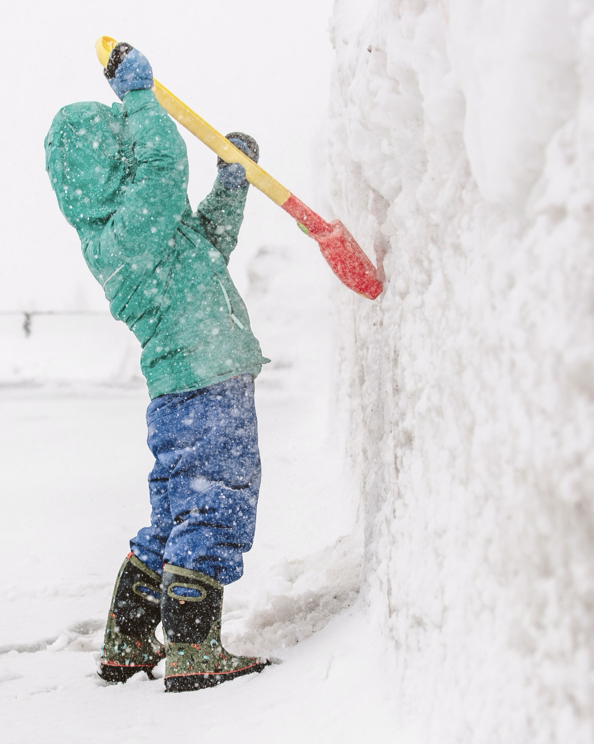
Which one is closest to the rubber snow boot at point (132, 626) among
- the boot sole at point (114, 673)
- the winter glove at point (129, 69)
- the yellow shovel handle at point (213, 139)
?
the boot sole at point (114, 673)

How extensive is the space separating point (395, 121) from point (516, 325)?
1.71 feet

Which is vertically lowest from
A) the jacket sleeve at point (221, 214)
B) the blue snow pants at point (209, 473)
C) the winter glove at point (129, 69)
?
the blue snow pants at point (209, 473)

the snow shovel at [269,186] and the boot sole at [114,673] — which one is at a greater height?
the snow shovel at [269,186]

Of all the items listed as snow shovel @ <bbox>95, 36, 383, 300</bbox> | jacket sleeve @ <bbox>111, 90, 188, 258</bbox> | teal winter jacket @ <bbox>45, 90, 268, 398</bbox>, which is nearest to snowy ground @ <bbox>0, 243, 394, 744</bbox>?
teal winter jacket @ <bbox>45, 90, 268, 398</bbox>

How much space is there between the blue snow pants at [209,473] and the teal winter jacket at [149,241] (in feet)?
0.15

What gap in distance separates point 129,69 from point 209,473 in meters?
0.83

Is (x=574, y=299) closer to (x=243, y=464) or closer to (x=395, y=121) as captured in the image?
(x=395, y=121)

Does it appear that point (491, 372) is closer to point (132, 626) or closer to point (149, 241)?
point (149, 241)

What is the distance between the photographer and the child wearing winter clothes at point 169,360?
1.12 m

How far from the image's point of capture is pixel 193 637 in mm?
1100

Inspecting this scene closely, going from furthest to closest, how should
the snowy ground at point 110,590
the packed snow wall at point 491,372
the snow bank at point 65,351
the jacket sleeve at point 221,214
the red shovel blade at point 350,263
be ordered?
the snow bank at point 65,351 < the jacket sleeve at point 221,214 < the red shovel blade at point 350,263 < the snowy ground at point 110,590 < the packed snow wall at point 491,372

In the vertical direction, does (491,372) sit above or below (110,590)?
above

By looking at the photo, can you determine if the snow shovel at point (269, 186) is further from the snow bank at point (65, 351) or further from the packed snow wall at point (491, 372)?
the snow bank at point (65, 351)

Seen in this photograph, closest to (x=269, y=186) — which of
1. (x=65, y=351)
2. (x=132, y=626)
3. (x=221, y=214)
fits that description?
(x=221, y=214)
